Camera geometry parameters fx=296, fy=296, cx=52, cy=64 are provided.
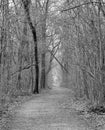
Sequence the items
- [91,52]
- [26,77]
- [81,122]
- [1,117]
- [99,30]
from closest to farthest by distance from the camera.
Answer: [81,122]
[1,117]
[99,30]
[91,52]
[26,77]

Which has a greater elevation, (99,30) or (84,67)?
(99,30)

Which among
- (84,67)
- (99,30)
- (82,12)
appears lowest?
(84,67)

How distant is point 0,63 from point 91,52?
471 cm

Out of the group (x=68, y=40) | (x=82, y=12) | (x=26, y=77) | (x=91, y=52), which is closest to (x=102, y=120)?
(x=91, y=52)

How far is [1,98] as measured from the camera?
45.6 feet

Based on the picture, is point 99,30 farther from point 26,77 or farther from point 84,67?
point 26,77

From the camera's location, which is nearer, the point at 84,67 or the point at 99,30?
the point at 99,30

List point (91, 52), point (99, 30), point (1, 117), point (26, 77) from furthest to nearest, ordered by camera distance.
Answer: point (26, 77) → point (91, 52) → point (99, 30) → point (1, 117)

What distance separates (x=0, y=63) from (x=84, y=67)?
4441mm

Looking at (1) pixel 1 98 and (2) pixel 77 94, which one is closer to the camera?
(1) pixel 1 98

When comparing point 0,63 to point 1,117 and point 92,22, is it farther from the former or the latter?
point 92,22

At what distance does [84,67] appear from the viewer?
15.8 m

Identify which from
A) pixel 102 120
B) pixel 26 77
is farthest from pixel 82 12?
pixel 26 77

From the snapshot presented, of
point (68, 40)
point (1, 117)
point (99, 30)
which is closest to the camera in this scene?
point (1, 117)
